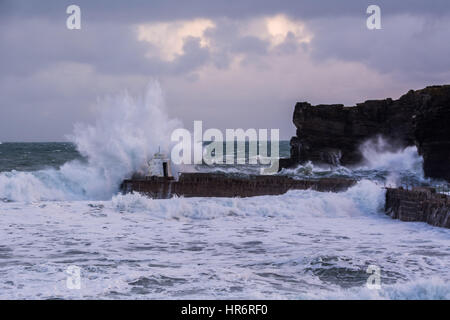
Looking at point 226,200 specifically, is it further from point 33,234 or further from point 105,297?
point 105,297

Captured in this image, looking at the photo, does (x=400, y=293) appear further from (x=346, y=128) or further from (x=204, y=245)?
(x=346, y=128)

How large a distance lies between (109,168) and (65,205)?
624cm

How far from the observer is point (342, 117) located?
4528cm

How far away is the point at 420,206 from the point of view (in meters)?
17.3

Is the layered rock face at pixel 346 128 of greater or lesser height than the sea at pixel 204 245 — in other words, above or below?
above

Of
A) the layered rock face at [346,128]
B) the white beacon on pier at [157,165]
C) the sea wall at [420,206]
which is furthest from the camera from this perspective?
the layered rock face at [346,128]

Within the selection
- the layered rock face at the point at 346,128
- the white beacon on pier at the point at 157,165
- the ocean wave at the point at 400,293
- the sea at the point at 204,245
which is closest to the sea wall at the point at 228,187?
the sea at the point at 204,245

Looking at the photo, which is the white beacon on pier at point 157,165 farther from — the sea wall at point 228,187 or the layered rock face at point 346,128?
the layered rock face at point 346,128

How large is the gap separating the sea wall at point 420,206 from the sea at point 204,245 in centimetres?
38

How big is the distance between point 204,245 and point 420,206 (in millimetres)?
6954

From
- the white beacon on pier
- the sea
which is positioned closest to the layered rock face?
the white beacon on pier

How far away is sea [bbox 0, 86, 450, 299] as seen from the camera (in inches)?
369

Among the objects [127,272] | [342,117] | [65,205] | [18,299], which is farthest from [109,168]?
[342,117]

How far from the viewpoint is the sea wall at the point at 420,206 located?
53.1 ft
